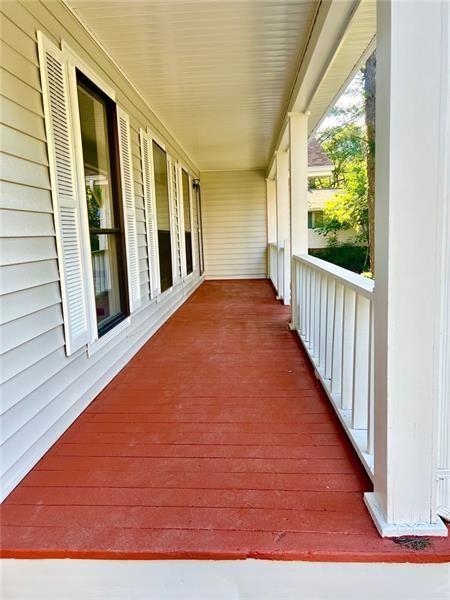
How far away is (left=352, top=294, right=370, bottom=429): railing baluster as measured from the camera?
202 cm

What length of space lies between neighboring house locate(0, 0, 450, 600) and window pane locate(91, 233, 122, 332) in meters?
0.03

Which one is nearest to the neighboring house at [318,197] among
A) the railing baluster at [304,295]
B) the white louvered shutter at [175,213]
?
the white louvered shutter at [175,213]

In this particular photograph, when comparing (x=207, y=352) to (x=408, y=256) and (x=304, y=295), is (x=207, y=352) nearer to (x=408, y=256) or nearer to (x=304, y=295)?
(x=304, y=295)

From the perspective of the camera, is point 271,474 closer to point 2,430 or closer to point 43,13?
point 2,430

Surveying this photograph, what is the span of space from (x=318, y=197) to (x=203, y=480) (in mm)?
15141

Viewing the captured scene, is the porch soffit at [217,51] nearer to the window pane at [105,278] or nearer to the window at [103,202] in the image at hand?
the window at [103,202]

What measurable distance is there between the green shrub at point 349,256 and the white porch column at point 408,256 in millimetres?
12487

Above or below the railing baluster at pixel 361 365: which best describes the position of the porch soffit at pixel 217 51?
above

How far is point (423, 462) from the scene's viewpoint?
1.42 m

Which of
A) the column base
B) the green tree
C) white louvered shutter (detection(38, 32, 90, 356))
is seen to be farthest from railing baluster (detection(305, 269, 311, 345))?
the green tree

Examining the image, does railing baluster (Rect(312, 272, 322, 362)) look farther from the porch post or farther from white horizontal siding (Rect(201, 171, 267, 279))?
white horizontal siding (Rect(201, 171, 267, 279))

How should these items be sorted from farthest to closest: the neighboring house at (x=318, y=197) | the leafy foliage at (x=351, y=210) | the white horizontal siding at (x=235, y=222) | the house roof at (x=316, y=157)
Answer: the house roof at (x=316, y=157), the neighboring house at (x=318, y=197), the leafy foliage at (x=351, y=210), the white horizontal siding at (x=235, y=222)

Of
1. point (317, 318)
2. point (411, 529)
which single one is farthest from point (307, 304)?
point (411, 529)

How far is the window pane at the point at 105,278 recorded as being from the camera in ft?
10.0
